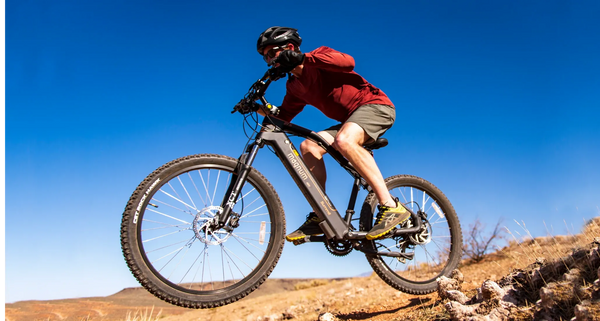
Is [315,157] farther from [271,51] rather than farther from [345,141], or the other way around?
[271,51]

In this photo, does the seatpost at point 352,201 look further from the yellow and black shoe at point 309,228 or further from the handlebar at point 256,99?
the handlebar at point 256,99

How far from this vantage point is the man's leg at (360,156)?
153 inches

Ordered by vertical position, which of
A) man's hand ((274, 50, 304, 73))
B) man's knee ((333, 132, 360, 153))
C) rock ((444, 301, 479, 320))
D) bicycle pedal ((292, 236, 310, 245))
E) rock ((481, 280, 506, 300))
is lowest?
rock ((444, 301, 479, 320))

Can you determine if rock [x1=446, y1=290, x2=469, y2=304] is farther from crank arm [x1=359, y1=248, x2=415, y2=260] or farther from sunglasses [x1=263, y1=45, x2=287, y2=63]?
sunglasses [x1=263, y1=45, x2=287, y2=63]

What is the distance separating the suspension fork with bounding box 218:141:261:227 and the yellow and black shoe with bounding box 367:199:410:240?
1408 millimetres

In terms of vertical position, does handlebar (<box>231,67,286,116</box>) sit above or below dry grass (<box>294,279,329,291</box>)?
above

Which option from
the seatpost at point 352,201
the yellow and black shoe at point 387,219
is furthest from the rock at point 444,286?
the seatpost at point 352,201

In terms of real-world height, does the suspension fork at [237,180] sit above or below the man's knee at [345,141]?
below

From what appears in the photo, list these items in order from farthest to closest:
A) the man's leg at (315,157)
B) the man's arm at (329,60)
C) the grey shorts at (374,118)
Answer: the man's leg at (315,157) < the grey shorts at (374,118) < the man's arm at (329,60)

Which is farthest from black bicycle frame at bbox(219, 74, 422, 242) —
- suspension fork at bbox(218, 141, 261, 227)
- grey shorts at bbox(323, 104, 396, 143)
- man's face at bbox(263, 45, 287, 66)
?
grey shorts at bbox(323, 104, 396, 143)

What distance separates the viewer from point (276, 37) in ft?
12.8

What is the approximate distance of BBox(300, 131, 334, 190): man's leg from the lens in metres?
4.26

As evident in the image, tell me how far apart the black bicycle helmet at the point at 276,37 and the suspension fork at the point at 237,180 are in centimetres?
103

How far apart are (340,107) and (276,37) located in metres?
1.02
